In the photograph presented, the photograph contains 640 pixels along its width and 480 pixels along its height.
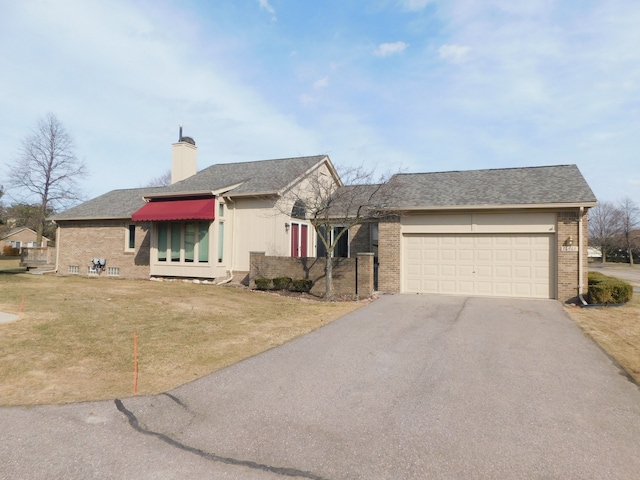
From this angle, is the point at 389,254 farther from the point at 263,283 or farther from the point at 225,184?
the point at 225,184

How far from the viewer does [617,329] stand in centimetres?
967

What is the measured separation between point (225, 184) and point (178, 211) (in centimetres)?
293

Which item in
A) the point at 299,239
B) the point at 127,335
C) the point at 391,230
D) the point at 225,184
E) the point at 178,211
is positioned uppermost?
the point at 225,184

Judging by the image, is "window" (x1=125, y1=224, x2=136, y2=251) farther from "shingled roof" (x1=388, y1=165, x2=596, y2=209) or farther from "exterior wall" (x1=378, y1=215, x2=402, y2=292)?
"shingled roof" (x1=388, y1=165, x2=596, y2=209)

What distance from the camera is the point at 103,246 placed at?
2052 centimetres

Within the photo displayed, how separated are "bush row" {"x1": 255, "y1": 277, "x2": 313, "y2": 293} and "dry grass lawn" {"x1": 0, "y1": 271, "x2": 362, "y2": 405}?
0.90m

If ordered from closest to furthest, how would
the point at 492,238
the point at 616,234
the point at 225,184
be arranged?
the point at 492,238 → the point at 225,184 → the point at 616,234

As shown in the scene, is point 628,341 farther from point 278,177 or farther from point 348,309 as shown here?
point 278,177

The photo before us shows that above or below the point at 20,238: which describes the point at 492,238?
below

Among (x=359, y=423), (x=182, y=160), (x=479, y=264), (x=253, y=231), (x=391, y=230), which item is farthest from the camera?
(x=182, y=160)

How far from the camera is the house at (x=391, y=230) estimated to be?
14016 mm

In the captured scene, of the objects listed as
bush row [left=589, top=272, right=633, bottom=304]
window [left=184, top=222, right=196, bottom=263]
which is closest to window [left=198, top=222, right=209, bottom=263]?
window [left=184, top=222, right=196, bottom=263]

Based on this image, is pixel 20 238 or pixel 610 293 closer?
pixel 610 293

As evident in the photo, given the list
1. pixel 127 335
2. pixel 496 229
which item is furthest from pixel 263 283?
pixel 496 229
